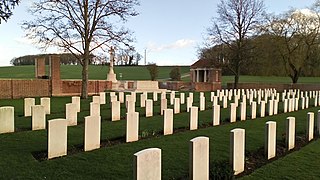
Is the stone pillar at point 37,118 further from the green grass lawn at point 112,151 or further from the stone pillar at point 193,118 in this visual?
the stone pillar at point 193,118

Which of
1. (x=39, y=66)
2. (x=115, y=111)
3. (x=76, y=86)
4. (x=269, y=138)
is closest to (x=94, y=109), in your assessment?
(x=115, y=111)

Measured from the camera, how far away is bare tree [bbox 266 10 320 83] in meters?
38.6

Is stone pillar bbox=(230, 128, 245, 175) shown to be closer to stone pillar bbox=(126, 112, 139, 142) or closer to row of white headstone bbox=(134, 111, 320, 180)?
row of white headstone bbox=(134, 111, 320, 180)

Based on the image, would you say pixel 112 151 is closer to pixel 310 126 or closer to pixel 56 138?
pixel 56 138

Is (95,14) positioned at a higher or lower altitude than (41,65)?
higher

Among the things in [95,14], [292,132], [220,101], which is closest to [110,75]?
[95,14]

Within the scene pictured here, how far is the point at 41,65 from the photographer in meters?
28.2

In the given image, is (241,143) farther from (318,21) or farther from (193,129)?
(318,21)

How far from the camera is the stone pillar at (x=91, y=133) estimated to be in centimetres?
726

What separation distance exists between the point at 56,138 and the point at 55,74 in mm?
20509

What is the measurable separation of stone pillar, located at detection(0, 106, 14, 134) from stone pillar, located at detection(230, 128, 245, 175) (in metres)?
6.20

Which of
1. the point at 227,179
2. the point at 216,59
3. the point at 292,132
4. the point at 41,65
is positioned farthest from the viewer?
the point at 216,59

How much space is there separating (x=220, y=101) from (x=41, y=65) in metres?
15.7

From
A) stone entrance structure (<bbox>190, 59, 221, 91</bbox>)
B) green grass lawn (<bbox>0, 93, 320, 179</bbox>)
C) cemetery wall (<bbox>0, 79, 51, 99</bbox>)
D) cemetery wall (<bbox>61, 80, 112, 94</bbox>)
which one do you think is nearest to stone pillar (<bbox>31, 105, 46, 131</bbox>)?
green grass lawn (<bbox>0, 93, 320, 179</bbox>)
